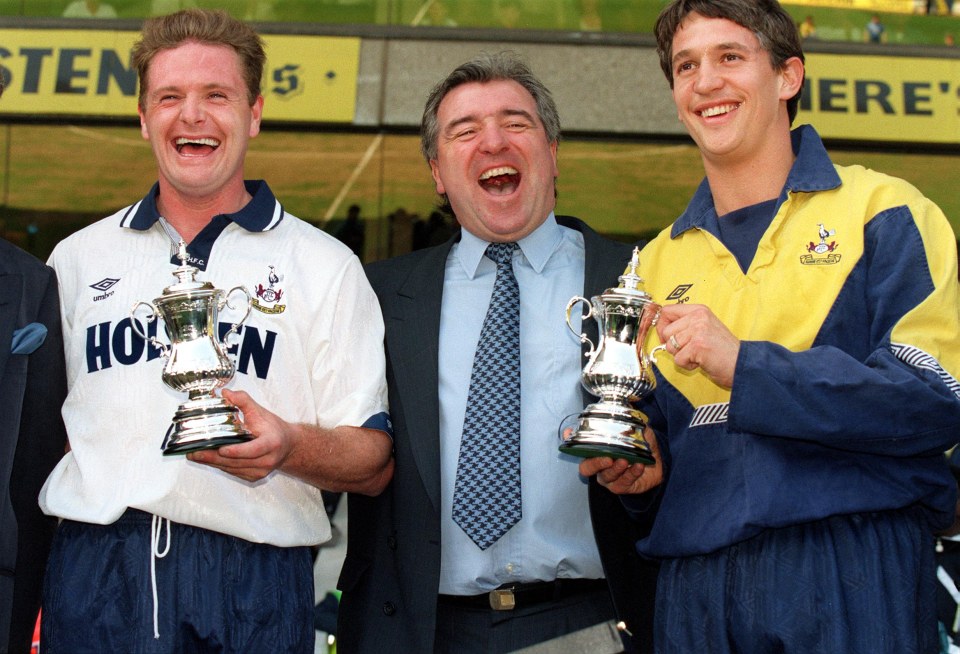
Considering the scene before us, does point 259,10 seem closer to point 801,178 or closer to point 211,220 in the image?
point 211,220

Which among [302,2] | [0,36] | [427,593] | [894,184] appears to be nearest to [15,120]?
[0,36]

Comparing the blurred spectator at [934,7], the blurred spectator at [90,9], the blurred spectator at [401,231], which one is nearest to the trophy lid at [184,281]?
the blurred spectator at [401,231]

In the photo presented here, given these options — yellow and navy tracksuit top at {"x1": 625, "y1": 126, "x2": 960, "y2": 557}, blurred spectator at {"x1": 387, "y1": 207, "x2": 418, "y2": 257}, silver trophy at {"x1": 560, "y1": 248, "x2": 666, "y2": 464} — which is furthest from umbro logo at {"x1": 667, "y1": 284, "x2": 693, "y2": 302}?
blurred spectator at {"x1": 387, "y1": 207, "x2": 418, "y2": 257}

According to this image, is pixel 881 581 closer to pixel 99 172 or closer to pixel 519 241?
pixel 519 241

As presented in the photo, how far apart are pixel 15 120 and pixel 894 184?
26.5ft

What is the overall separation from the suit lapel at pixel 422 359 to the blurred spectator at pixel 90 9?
6610mm

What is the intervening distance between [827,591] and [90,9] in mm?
8269

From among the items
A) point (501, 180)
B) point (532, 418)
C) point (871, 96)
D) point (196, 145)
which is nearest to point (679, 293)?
point (532, 418)

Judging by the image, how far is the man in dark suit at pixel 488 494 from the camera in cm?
328

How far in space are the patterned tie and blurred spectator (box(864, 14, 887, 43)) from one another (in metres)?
6.91

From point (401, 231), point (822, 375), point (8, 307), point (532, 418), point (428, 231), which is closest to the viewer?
point (822, 375)

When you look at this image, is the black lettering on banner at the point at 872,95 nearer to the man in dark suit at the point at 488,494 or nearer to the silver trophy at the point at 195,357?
the man in dark suit at the point at 488,494

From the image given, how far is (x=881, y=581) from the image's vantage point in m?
2.59

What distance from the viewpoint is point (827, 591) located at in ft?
8.52
